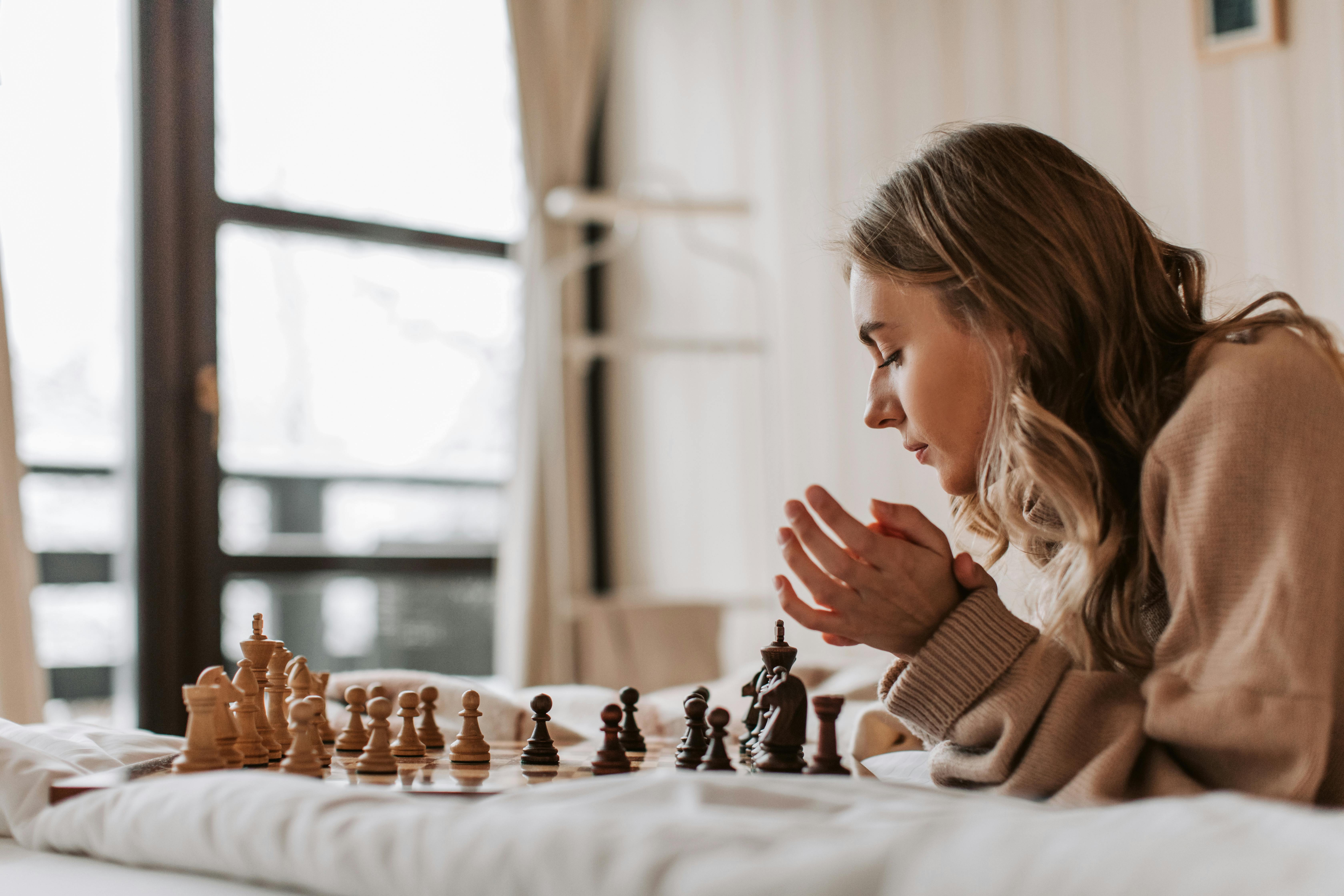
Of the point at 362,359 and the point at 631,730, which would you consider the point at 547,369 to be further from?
the point at 631,730

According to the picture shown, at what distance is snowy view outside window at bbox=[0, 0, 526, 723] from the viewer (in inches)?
107

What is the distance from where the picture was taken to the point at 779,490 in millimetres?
3205

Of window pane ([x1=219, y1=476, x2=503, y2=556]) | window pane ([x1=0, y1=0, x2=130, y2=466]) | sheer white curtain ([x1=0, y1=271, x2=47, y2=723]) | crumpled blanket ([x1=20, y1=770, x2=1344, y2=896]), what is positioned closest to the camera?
crumpled blanket ([x1=20, y1=770, x2=1344, y2=896])

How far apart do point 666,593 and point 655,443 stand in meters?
0.43

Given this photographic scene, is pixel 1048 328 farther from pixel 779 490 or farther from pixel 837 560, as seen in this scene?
pixel 779 490

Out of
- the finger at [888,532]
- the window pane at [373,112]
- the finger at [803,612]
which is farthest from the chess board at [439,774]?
the window pane at [373,112]

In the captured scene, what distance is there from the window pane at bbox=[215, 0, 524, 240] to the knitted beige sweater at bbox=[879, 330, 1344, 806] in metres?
2.55

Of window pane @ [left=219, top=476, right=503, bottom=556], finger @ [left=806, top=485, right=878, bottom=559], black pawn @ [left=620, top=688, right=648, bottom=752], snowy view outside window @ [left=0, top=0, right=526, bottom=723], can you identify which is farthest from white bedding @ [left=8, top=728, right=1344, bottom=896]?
window pane @ [left=219, top=476, right=503, bottom=556]

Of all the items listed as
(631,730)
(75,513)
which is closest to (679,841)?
(631,730)

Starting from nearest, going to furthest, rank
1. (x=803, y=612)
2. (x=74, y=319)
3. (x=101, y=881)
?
(x=101, y=881) → (x=803, y=612) → (x=74, y=319)

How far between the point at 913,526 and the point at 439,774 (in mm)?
448

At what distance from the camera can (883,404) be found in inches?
48.4

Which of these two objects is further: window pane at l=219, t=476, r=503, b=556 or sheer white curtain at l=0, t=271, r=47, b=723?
window pane at l=219, t=476, r=503, b=556

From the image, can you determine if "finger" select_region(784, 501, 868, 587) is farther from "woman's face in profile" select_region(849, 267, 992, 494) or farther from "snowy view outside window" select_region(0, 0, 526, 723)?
"snowy view outside window" select_region(0, 0, 526, 723)
